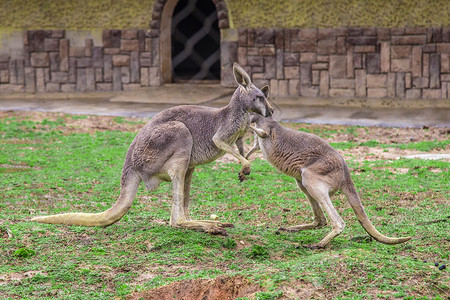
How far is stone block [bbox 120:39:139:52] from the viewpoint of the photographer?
40.9 ft

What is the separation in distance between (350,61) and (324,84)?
636mm

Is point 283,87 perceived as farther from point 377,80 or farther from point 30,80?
point 30,80

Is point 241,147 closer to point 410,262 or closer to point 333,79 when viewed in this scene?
point 410,262

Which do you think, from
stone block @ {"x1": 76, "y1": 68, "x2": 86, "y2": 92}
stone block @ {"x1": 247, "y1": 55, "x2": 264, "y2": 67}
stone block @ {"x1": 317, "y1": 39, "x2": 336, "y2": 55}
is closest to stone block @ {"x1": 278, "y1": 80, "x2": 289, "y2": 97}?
stone block @ {"x1": 247, "y1": 55, "x2": 264, "y2": 67}

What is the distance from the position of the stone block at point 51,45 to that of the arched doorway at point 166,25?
6.74 ft

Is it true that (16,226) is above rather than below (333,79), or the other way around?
below

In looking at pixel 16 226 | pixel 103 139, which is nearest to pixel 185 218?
pixel 16 226

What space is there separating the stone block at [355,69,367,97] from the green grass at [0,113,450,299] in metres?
4.24

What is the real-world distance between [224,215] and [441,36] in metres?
7.12

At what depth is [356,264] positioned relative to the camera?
386 cm

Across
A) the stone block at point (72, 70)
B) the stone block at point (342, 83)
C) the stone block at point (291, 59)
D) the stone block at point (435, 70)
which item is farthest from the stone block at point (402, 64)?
the stone block at point (72, 70)

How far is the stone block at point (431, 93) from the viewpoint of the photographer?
11.2 meters

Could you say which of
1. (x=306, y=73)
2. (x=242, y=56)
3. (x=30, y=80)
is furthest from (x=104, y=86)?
(x=306, y=73)

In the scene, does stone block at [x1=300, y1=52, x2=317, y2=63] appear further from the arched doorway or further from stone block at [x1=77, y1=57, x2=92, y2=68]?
stone block at [x1=77, y1=57, x2=92, y2=68]
